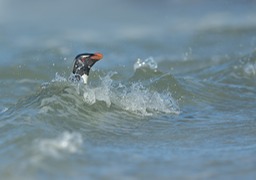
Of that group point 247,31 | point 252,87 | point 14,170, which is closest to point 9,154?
point 14,170

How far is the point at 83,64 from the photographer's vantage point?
35.3 ft

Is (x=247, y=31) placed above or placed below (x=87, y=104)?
above

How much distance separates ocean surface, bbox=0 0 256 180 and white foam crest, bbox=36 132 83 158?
1cm

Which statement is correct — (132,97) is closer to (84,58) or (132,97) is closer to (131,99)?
(131,99)

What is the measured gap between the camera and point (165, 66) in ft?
57.0

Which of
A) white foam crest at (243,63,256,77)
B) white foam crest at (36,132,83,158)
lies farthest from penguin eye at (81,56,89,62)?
white foam crest at (243,63,256,77)

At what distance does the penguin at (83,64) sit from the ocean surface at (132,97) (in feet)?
0.75

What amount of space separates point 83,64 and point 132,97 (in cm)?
78

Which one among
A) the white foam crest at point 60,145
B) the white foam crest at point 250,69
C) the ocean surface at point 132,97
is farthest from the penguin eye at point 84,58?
the white foam crest at point 250,69

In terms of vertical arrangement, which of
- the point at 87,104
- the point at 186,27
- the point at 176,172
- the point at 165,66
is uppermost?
the point at 186,27

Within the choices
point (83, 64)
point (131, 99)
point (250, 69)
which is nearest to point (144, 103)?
point (131, 99)

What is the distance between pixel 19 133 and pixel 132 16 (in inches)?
653

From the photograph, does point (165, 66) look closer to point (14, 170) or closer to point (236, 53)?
point (236, 53)

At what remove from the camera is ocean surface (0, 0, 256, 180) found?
7.35 metres
